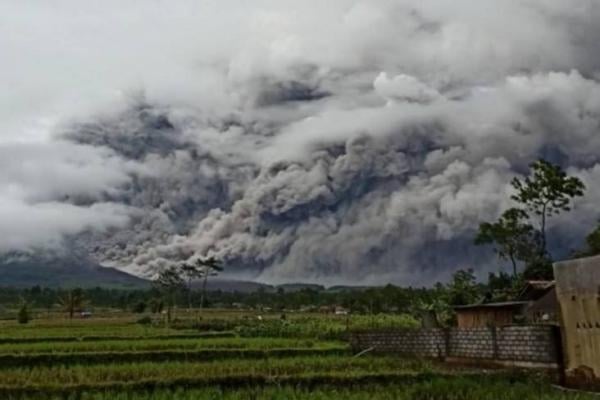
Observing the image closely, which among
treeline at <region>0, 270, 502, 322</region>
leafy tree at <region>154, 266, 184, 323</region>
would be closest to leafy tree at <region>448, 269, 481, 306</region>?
treeline at <region>0, 270, 502, 322</region>

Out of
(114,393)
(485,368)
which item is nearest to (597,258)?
(485,368)

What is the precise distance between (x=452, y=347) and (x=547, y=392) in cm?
1086

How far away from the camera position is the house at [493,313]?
114 ft

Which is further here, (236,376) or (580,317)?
(236,376)

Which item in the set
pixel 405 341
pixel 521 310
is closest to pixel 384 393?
pixel 405 341

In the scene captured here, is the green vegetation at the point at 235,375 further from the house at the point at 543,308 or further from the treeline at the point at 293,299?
the treeline at the point at 293,299

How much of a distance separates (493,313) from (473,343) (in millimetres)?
10919

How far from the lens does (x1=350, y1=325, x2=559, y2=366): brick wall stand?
21125mm

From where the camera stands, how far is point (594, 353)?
59.2ft

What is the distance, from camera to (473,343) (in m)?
25.7

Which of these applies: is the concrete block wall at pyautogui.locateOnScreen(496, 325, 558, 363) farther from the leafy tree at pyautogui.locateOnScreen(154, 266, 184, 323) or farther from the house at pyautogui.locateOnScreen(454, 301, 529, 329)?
the leafy tree at pyautogui.locateOnScreen(154, 266, 184, 323)

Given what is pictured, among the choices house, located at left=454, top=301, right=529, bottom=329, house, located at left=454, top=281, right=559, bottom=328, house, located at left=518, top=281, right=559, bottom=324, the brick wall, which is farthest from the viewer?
house, located at left=454, top=301, right=529, bottom=329

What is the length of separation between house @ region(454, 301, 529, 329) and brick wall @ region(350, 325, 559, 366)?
5.92 m

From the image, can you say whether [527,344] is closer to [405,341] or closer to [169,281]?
[405,341]
